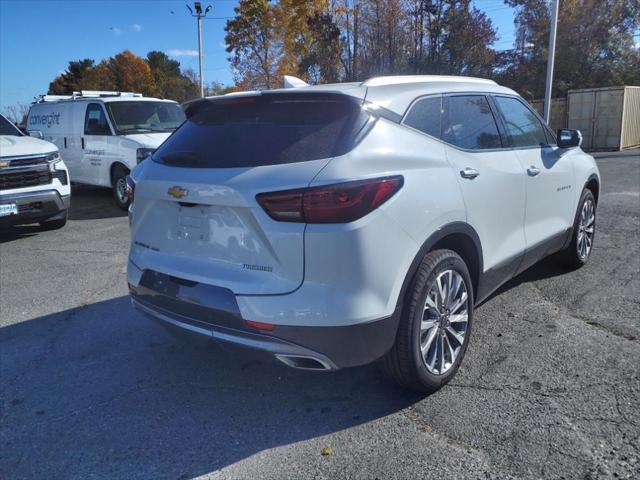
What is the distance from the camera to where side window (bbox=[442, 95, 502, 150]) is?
11.5 feet

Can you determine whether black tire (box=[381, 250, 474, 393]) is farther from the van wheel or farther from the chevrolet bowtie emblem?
the van wheel

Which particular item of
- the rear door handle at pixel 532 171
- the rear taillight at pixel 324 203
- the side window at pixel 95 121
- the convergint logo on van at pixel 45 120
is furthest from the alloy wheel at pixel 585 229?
the convergint logo on van at pixel 45 120

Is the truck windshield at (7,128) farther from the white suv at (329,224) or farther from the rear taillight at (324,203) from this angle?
the rear taillight at (324,203)

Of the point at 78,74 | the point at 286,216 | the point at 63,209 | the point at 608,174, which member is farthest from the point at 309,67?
the point at 78,74

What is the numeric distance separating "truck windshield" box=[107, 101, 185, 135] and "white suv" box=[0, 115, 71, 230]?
233 centimetres

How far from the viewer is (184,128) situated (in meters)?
3.53

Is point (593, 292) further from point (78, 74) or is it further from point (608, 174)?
point (78, 74)

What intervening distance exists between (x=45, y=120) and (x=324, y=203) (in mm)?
11901

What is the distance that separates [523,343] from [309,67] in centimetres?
2740

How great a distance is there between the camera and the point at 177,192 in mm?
3027

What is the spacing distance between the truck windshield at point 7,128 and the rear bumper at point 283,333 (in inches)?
271

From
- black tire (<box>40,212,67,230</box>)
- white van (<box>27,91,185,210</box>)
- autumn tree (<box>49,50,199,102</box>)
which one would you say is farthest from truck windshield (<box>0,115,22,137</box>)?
autumn tree (<box>49,50,199,102</box>)

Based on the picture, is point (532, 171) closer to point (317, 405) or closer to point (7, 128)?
point (317, 405)

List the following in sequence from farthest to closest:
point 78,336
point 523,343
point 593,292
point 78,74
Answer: point 78,74 < point 593,292 < point 78,336 < point 523,343
